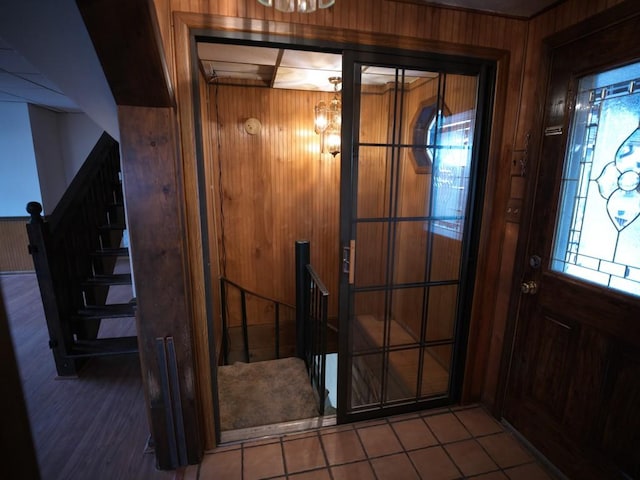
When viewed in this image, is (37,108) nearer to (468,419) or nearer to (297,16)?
(297,16)

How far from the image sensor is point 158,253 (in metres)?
1.46

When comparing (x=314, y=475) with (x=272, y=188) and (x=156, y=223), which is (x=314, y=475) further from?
(x=272, y=188)

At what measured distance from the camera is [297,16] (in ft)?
4.88

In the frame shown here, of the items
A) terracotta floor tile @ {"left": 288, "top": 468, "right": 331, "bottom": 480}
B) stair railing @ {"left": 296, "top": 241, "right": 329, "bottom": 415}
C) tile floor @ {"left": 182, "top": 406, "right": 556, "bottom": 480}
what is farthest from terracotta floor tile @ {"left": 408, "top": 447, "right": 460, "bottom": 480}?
stair railing @ {"left": 296, "top": 241, "right": 329, "bottom": 415}

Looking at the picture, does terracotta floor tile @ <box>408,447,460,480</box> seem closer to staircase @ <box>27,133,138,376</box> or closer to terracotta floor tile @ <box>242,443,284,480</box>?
terracotta floor tile @ <box>242,443,284,480</box>

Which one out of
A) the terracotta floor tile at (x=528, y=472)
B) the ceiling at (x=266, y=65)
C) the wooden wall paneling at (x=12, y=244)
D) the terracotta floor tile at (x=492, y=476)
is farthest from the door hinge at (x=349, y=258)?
the wooden wall paneling at (x=12, y=244)

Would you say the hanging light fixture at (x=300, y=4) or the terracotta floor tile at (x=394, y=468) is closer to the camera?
the hanging light fixture at (x=300, y=4)

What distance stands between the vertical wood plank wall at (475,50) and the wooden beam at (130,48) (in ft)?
0.67

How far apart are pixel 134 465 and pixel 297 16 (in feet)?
7.92

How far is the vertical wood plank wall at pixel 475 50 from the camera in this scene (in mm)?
1433

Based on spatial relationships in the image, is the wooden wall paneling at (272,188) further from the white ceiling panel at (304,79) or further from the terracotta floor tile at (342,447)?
the terracotta floor tile at (342,447)

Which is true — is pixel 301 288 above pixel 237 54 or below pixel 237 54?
below

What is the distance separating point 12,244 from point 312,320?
16.2ft

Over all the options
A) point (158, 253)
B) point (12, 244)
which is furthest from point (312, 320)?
point (12, 244)
